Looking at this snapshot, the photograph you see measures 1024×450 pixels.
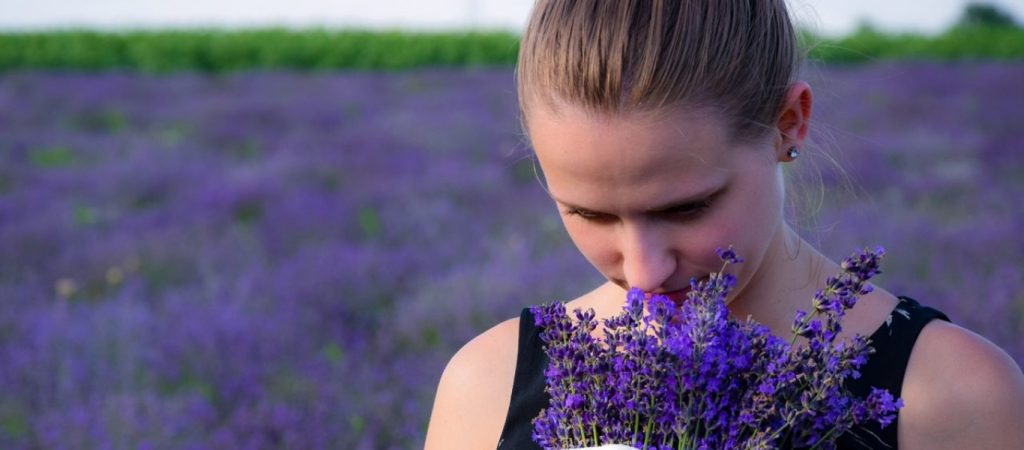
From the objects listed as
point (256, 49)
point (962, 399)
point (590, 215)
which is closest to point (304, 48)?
point (256, 49)

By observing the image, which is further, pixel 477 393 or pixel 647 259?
pixel 477 393

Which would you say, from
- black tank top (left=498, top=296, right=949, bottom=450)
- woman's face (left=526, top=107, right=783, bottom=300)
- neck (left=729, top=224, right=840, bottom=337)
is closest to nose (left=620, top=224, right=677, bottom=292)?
woman's face (left=526, top=107, right=783, bottom=300)

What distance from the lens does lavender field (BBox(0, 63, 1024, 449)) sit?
4.03 metres

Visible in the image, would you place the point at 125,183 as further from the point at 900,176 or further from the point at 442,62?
the point at 442,62

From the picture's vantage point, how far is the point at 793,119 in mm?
1654

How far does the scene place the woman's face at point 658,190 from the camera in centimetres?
146

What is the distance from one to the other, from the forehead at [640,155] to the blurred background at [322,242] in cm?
38

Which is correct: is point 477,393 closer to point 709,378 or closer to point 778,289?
point 778,289

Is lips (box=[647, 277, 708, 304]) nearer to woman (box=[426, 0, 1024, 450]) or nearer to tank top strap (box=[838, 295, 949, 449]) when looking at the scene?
woman (box=[426, 0, 1024, 450])

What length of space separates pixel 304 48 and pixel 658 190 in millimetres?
25334

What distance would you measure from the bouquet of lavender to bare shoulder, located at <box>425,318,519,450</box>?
0.49 meters

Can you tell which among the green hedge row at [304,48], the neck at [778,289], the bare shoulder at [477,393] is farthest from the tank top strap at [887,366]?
the green hedge row at [304,48]

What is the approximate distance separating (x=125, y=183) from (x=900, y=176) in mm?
5676

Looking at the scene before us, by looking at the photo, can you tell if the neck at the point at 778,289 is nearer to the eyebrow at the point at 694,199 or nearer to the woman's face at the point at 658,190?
the woman's face at the point at 658,190
